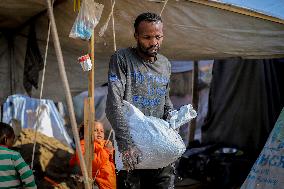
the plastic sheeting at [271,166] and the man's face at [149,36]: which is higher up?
the man's face at [149,36]

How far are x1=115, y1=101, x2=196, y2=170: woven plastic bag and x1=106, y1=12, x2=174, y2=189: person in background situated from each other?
0.04 metres

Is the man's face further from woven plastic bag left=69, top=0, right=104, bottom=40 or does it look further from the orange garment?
the orange garment

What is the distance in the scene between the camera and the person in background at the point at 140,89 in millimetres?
2160

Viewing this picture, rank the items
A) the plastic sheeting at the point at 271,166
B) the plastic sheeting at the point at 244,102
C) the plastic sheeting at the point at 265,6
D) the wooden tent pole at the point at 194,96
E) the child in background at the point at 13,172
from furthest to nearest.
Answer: the wooden tent pole at the point at 194,96
the plastic sheeting at the point at 244,102
the plastic sheeting at the point at 271,166
the plastic sheeting at the point at 265,6
the child in background at the point at 13,172

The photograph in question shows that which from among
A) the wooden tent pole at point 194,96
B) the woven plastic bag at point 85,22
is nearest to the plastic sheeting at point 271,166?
the woven plastic bag at point 85,22

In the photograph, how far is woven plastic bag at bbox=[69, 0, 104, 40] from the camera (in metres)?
2.45

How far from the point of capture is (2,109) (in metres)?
8.04

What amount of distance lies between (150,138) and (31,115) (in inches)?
262

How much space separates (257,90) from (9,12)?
13.0ft

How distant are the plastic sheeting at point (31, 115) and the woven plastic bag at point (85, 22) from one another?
19.4 feet

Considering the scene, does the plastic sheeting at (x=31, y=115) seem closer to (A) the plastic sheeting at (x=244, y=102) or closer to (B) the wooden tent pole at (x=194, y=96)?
(B) the wooden tent pole at (x=194, y=96)

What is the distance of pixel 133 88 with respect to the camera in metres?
2.36

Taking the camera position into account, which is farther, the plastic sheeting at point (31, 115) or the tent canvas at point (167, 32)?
the plastic sheeting at point (31, 115)

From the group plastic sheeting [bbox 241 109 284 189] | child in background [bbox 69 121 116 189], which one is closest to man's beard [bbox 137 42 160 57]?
child in background [bbox 69 121 116 189]
